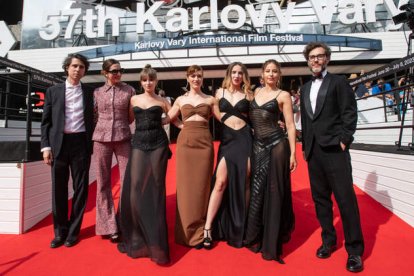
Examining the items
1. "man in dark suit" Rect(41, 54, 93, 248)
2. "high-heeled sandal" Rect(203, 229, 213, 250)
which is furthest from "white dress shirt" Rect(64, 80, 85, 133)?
"high-heeled sandal" Rect(203, 229, 213, 250)

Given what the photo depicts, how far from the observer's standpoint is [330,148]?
2.43 m

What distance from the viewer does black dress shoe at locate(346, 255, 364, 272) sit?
2223 mm

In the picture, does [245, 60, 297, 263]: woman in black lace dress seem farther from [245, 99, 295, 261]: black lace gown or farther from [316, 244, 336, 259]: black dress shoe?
[316, 244, 336, 259]: black dress shoe

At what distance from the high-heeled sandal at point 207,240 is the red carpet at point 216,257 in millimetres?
62

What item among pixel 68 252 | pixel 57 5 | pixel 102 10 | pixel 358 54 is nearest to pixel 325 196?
pixel 68 252

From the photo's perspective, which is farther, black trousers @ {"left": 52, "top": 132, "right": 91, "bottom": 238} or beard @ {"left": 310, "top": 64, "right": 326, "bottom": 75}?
black trousers @ {"left": 52, "top": 132, "right": 91, "bottom": 238}

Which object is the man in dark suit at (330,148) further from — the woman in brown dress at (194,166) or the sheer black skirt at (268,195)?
the woman in brown dress at (194,166)

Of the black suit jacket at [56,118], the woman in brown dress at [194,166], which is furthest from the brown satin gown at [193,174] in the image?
the black suit jacket at [56,118]

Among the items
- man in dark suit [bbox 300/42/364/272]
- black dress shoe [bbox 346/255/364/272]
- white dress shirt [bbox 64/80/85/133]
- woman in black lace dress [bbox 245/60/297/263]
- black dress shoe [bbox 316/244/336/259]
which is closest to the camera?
black dress shoe [bbox 346/255/364/272]

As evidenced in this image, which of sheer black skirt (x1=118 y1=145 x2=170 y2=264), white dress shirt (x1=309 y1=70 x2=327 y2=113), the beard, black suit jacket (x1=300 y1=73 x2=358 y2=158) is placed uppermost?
the beard

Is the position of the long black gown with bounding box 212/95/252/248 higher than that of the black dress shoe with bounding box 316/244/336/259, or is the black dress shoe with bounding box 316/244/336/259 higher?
the long black gown with bounding box 212/95/252/248

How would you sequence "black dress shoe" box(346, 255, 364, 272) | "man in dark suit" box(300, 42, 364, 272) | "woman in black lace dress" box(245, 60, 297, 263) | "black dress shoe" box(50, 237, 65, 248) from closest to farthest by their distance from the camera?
1. "black dress shoe" box(346, 255, 364, 272)
2. "man in dark suit" box(300, 42, 364, 272)
3. "woman in black lace dress" box(245, 60, 297, 263)
4. "black dress shoe" box(50, 237, 65, 248)

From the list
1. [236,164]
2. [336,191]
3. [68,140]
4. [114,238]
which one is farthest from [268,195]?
[68,140]

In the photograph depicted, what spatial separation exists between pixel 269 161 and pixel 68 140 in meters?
2.29
